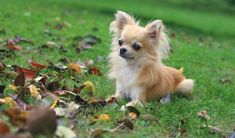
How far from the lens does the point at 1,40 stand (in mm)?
8953

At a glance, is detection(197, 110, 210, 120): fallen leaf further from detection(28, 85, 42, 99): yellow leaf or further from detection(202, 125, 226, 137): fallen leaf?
detection(28, 85, 42, 99): yellow leaf

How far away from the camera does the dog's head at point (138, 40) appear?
20.8 ft

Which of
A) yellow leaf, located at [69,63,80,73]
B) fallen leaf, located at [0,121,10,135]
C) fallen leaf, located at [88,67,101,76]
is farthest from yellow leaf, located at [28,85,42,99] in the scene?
fallen leaf, located at [88,67,101,76]

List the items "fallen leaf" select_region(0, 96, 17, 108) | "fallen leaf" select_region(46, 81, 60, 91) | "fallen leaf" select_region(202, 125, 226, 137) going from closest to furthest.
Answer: "fallen leaf" select_region(0, 96, 17, 108) → "fallen leaf" select_region(202, 125, 226, 137) → "fallen leaf" select_region(46, 81, 60, 91)

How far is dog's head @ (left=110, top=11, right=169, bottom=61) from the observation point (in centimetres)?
634

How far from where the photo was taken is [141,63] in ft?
21.2

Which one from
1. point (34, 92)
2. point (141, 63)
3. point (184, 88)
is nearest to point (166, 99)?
point (184, 88)

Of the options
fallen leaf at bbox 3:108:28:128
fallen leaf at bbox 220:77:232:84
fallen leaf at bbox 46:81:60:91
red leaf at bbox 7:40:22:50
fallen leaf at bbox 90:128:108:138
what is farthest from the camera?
fallen leaf at bbox 220:77:232:84

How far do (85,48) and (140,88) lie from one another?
125 inches

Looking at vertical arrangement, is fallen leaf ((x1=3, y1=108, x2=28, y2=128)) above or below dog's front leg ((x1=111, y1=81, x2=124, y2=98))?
above

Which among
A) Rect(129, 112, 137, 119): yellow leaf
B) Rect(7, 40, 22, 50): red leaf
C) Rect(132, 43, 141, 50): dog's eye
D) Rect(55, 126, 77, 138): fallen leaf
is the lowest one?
Rect(7, 40, 22, 50): red leaf

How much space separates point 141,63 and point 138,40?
11.3 inches

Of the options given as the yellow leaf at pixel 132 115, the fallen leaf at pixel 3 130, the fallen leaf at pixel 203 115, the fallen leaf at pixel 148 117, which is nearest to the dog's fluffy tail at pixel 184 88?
the fallen leaf at pixel 203 115

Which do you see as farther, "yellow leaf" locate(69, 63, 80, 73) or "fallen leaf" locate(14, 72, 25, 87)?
"yellow leaf" locate(69, 63, 80, 73)
